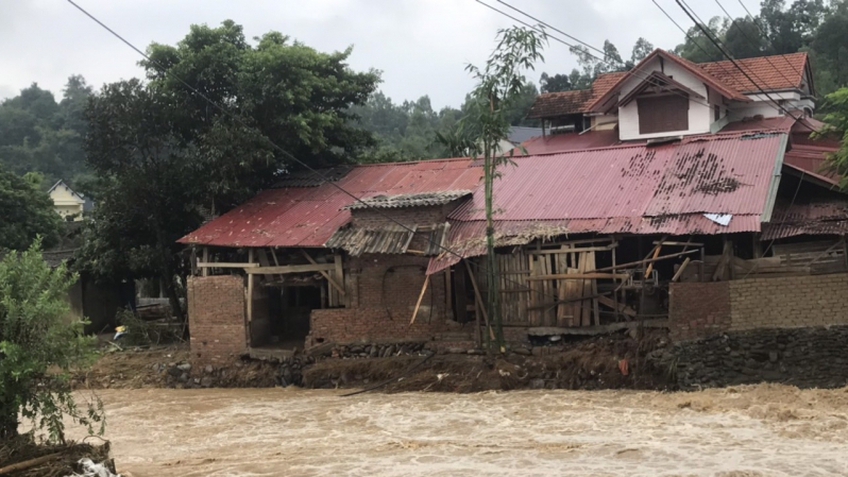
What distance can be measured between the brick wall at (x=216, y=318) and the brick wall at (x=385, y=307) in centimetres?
192

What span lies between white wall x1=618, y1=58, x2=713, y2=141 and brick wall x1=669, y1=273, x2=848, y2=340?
10650mm

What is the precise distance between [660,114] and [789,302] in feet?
38.4

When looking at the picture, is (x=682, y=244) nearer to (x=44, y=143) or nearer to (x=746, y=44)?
(x=746, y=44)

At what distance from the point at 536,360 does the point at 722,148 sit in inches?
242

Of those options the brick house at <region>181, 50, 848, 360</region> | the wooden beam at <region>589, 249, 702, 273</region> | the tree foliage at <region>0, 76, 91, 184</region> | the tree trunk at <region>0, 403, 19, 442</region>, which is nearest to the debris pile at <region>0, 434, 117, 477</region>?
the tree trunk at <region>0, 403, 19, 442</region>

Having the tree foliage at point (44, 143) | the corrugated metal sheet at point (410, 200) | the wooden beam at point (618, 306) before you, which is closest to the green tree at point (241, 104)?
the corrugated metal sheet at point (410, 200)

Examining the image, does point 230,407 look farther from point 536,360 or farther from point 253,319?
point 536,360

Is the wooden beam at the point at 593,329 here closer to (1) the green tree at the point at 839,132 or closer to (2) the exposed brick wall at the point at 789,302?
(2) the exposed brick wall at the point at 789,302

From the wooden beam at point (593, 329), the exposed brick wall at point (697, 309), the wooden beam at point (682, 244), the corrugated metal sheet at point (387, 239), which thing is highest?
the corrugated metal sheet at point (387, 239)

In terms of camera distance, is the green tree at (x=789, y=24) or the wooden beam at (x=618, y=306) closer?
the wooden beam at (x=618, y=306)

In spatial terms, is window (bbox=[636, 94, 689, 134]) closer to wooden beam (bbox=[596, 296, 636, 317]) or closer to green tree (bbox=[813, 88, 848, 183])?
green tree (bbox=[813, 88, 848, 183])

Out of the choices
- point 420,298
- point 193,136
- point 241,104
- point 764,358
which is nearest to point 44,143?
point 193,136

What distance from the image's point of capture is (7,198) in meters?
24.0

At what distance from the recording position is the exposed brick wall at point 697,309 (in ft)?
43.5
